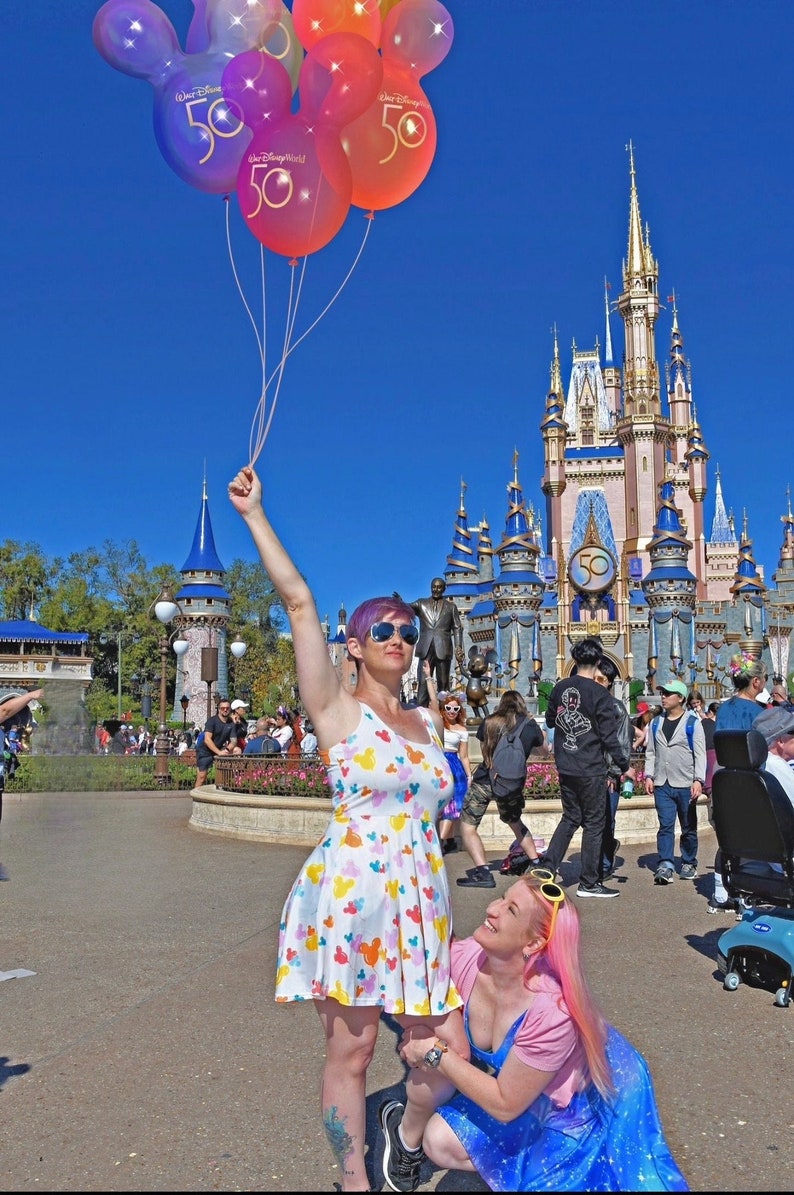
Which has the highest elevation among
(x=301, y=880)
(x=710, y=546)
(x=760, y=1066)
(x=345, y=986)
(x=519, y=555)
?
(x=710, y=546)

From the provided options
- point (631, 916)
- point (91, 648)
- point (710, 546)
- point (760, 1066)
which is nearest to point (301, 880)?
point (760, 1066)

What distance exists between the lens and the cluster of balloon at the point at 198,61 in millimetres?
6145

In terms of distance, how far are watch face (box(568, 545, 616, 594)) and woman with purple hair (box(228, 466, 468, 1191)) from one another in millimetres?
59383

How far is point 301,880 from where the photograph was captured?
286cm

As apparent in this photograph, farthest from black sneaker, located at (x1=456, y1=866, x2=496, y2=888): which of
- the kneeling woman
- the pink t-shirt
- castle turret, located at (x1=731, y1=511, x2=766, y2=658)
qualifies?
castle turret, located at (x1=731, y1=511, x2=766, y2=658)

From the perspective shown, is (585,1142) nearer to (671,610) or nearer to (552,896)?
(552,896)

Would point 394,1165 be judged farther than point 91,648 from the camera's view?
No

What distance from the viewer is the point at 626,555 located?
6444cm

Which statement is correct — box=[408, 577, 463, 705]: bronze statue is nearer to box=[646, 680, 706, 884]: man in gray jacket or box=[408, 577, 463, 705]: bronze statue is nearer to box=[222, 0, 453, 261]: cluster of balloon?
box=[646, 680, 706, 884]: man in gray jacket

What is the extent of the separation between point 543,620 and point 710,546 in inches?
1254

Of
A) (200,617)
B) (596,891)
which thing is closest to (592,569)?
(200,617)

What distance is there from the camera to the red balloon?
19.8ft

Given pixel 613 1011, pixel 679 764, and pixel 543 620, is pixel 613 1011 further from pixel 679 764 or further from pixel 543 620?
pixel 543 620

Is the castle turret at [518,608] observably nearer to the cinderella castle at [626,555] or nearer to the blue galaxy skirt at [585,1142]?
the cinderella castle at [626,555]
